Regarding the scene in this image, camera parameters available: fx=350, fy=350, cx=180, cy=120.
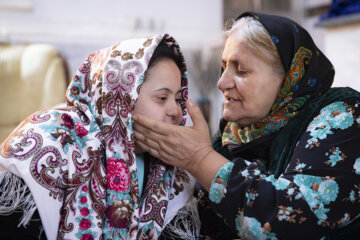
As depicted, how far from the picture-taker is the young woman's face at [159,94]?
4.25 ft

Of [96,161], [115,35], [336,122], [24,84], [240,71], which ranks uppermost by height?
[240,71]

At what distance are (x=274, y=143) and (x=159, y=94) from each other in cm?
50

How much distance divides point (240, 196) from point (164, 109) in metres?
0.43

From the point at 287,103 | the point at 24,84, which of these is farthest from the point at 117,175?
the point at 24,84

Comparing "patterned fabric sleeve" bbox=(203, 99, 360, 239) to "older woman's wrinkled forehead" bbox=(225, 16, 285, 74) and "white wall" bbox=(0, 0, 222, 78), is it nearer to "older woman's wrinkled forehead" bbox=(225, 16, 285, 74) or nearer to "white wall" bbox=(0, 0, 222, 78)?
"older woman's wrinkled forehead" bbox=(225, 16, 285, 74)

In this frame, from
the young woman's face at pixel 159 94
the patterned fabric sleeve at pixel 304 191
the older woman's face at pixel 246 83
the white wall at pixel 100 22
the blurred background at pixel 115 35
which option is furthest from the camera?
the white wall at pixel 100 22

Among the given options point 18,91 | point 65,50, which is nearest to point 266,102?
point 18,91

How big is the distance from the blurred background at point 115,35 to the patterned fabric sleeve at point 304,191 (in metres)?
1.85

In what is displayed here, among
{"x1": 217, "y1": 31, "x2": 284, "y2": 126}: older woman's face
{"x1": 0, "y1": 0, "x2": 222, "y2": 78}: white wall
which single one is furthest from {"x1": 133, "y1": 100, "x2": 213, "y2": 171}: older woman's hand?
{"x1": 0, "y1": 0, "x2": 222, "y2": 78}: white wall

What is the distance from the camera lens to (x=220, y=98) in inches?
179

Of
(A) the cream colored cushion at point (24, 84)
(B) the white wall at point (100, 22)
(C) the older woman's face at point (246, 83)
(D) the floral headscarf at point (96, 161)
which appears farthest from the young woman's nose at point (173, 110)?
(B) the white wall at point (100, 22)

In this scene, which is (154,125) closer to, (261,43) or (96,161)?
(96,161)

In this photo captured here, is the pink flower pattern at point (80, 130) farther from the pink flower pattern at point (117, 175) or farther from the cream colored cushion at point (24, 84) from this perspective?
the cream colored cushion at point (24, 84)

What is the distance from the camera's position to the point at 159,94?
130cm
